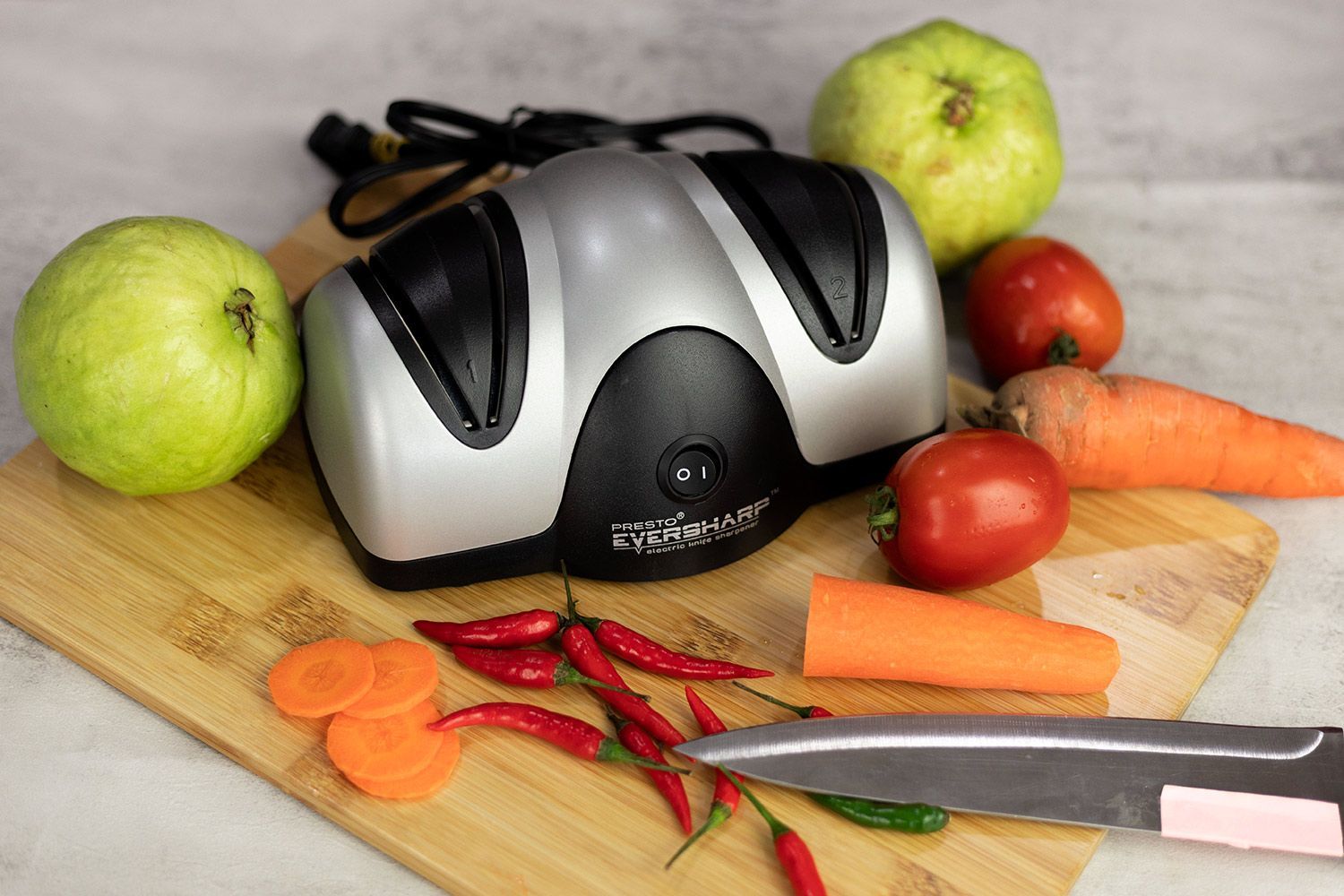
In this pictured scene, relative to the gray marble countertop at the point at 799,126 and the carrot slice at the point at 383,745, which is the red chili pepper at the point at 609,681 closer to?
the carrot slice at the point at 383,745

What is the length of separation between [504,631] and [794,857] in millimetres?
346

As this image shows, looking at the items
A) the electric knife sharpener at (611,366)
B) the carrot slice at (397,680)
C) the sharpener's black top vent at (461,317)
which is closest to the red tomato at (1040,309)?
the electric knife sharpener at (611,366)

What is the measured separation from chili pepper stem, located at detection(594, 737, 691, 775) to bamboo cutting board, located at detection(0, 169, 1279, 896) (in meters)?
0.02

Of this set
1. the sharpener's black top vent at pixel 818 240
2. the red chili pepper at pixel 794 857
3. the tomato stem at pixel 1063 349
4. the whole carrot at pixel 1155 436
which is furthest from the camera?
the tomato stem at pixel 1063 349

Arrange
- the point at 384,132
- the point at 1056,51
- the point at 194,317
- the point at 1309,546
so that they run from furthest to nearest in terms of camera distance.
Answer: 1. the point at 1056,51
2. the point at 384,132
3. the point at 1309,546
4. the point at 194,317

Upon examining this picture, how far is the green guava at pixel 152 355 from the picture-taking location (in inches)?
48.7

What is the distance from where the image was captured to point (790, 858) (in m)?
1.13

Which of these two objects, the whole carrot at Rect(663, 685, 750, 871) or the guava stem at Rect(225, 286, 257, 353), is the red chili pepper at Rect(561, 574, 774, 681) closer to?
the whole carrot at Rect(663, 685, 750, 871)

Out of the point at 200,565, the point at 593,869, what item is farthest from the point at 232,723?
the point at 593,869

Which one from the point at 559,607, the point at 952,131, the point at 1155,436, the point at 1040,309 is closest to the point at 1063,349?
the point at 1040,309

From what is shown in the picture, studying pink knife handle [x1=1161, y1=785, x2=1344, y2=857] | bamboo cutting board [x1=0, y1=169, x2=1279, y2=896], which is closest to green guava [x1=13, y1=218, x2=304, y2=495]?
bamboo cutting board [x1=0, y1=169, x2=1279, y2=896]

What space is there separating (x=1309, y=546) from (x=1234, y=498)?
10cm

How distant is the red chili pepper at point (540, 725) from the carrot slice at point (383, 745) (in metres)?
0.02

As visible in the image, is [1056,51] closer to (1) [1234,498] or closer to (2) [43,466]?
(1) [1234,498]
